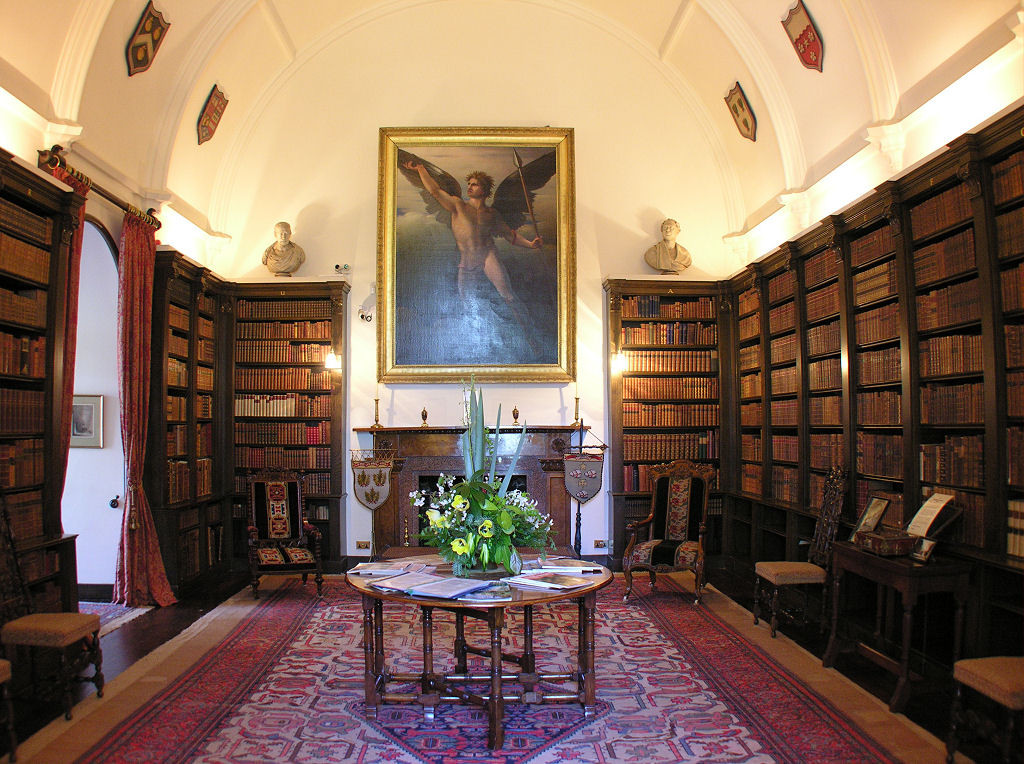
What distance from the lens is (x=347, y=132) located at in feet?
25.9

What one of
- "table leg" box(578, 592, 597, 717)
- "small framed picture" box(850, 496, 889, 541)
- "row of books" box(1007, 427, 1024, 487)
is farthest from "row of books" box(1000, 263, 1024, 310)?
"table leg" box(578, 592, 597, 717)

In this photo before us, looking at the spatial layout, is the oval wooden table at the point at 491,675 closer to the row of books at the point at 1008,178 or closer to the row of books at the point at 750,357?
the row of books at the point at 1008,178

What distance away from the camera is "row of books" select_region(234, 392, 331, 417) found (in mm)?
7605

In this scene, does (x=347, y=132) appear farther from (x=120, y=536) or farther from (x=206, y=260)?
(x=120, y=536)

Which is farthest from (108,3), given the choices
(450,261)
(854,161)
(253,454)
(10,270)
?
(854,161)

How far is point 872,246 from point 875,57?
1292mm

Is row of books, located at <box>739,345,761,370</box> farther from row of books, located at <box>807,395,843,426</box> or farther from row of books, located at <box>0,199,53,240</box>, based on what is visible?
row of books, located at <box>0,199,53,240</box>

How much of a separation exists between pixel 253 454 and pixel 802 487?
214 inches

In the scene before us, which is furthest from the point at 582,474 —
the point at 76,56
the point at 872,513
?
the point at 76,56

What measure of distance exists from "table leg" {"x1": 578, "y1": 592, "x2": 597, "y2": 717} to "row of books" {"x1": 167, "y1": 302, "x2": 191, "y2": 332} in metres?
4.72

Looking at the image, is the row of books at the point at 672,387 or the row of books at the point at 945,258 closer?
the row of books at the point at 945,258


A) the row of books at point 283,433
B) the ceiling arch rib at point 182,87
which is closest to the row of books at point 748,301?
the row of books at point 283,433

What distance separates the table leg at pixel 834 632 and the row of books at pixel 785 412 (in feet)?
6.18

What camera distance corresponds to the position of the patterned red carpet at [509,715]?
322 centimetres
